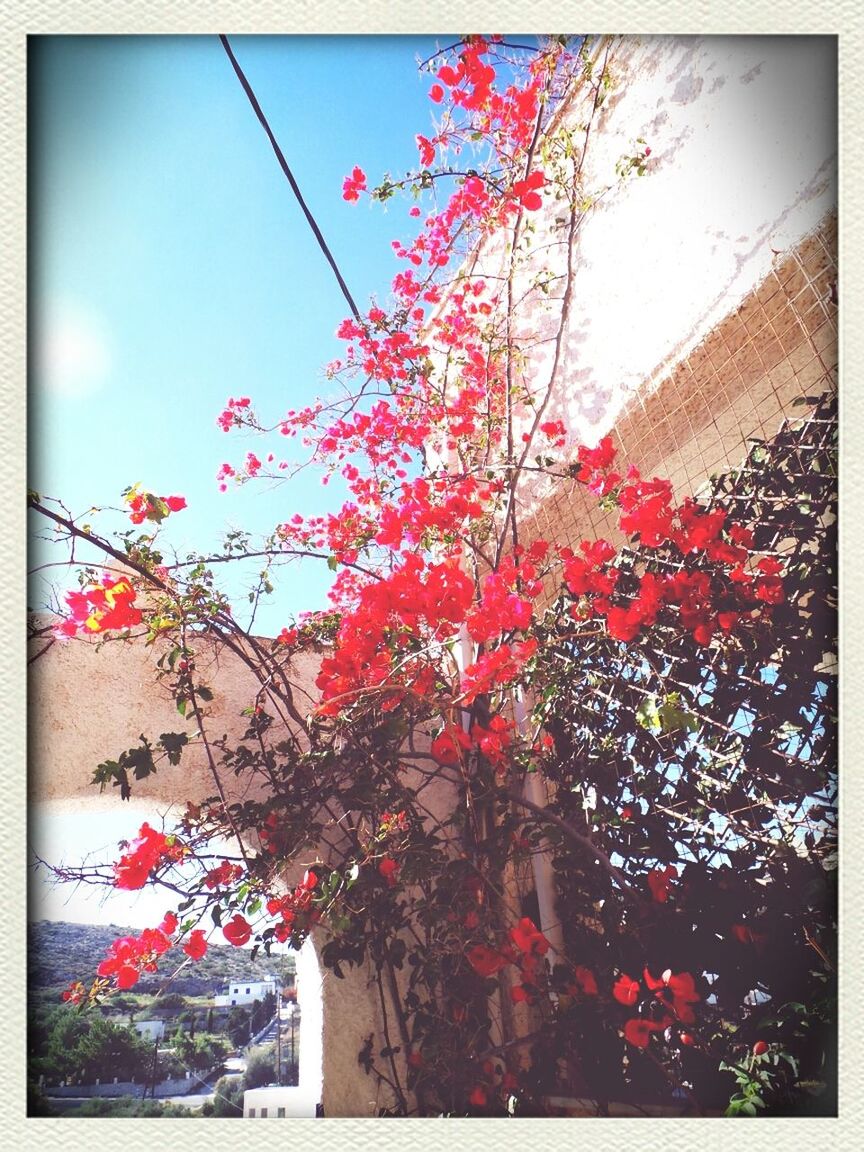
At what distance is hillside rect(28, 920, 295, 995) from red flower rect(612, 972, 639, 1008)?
0.69 metres

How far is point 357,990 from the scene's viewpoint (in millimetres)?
1949

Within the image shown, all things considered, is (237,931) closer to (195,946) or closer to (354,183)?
(195,946)

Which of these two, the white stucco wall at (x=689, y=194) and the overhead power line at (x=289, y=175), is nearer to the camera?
the white stucco wall at (x=689, y=194)

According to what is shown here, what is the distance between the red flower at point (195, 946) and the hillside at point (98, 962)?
0.05ft

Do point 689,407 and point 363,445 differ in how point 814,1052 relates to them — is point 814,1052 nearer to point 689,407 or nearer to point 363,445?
point 689,407

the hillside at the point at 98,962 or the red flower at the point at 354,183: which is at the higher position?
the red flower at the point at 354,183

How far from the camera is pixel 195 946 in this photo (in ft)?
5.57

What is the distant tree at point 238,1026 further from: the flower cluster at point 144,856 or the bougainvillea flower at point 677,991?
the bougainvillea flower at point 677,991

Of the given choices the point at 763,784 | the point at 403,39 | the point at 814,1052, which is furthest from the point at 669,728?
the point at 403,39

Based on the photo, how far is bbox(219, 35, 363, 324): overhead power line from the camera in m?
1.74

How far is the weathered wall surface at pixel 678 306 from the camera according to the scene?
5.30 feet

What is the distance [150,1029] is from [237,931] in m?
0.23

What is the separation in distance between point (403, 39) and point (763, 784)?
63.9 inches

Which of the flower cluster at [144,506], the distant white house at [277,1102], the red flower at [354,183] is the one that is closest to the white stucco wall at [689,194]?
the red flower at [354,183]
